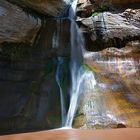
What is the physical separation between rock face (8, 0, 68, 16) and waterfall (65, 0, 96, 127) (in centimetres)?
56

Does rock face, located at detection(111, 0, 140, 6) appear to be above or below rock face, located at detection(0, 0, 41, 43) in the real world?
above

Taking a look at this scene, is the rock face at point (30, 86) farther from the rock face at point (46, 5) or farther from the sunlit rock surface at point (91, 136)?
the sunlit rock surface at point (91, 136)

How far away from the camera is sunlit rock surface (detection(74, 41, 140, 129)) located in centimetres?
698

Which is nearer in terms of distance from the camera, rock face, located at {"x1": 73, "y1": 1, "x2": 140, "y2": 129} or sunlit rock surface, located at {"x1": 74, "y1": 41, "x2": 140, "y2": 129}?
sunlit rock surface, located at {"x1": 74, "y1": 41, "x2": 140, "y2": 129}

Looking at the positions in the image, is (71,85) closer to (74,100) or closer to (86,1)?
(74,100)

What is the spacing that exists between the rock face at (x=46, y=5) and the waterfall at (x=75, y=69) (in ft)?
1.83

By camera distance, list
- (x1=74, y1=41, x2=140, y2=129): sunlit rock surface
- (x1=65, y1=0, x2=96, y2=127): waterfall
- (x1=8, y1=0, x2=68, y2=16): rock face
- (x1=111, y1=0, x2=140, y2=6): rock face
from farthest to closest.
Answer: (x1=111, y1=0, x2=140, y2=6): rock face < (x1=8, y1=0, x2=68, y2=16): rock face < (x1=65, y1=0, x2=96, y2=127): waterfall < (x1=74, y1=41, x2=140, y2=129): sunlit rock surface

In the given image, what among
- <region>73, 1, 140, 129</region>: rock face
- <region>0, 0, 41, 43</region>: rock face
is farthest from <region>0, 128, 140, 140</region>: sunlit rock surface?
<region>0, 0, 41, 43</region>: rock face

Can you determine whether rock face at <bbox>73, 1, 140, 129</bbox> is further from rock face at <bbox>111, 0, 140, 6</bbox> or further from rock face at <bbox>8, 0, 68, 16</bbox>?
rock face at <bbox>8, 0, 68, 16</bbox>

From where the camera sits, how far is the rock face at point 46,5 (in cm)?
913

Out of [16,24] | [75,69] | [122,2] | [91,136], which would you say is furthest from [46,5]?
[91,136]

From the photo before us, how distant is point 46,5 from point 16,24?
1.33 m

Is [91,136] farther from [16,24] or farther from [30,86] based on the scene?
[16,24]

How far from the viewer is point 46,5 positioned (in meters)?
9.66
